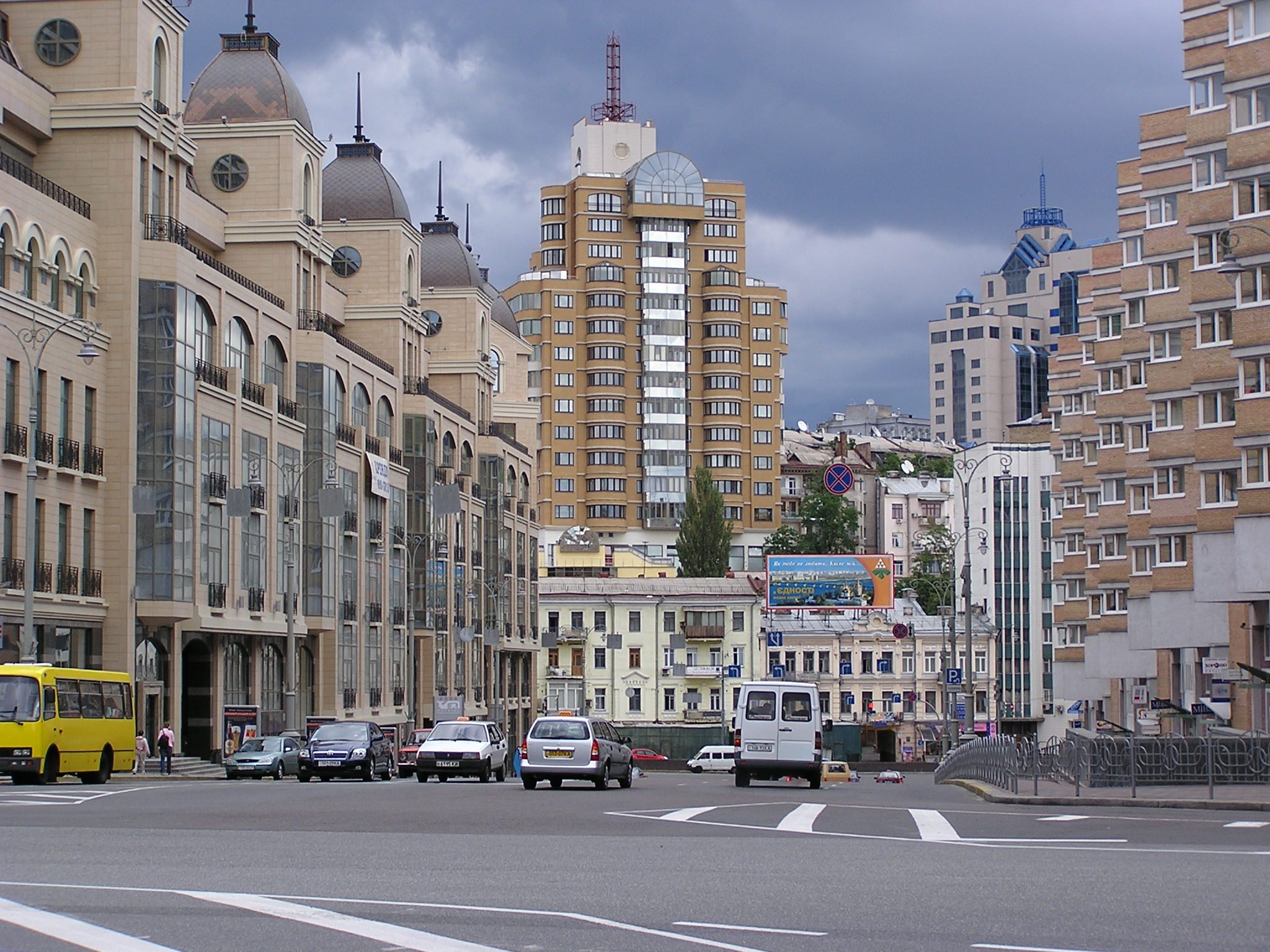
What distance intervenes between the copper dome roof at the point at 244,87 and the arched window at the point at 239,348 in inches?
411

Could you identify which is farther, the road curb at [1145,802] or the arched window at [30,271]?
the arched window at [30,271]

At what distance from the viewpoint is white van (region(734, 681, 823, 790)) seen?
39.7m

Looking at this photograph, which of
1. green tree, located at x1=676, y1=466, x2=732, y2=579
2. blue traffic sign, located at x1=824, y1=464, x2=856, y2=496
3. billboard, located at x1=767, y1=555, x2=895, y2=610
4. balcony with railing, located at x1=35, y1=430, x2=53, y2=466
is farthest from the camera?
green tree, located at x1=676, y1=466, x2=732, y2=579

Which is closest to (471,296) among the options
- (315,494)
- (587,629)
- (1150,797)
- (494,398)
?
(494,398)

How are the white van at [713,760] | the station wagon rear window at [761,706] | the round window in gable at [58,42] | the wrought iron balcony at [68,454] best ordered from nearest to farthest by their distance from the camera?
the station wagon rear window at [761,706] → the wrought iron balcony at [68,454] → the round window in gable at [58,42] → the white van at [713,760]

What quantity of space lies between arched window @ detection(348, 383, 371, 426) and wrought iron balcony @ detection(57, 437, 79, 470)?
23.8 metres

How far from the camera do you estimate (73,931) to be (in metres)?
10.7

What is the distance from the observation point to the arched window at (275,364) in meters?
66.8

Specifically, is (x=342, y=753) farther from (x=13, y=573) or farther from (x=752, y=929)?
(x=752, y=929)

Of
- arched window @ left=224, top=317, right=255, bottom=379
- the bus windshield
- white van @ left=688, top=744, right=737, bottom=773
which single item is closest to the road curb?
the bus windshield

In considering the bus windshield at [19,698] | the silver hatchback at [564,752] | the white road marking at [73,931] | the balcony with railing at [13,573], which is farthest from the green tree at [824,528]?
the white road marking at [73,931]

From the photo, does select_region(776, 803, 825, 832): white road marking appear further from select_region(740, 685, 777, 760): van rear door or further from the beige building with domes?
the beige building with domes

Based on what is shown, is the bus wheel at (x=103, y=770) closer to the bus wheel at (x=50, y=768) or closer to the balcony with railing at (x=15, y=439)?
the bus wheel at (x=50, y=768)

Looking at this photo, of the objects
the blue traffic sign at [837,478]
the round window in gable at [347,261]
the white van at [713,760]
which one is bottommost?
the white van at [713,760]
